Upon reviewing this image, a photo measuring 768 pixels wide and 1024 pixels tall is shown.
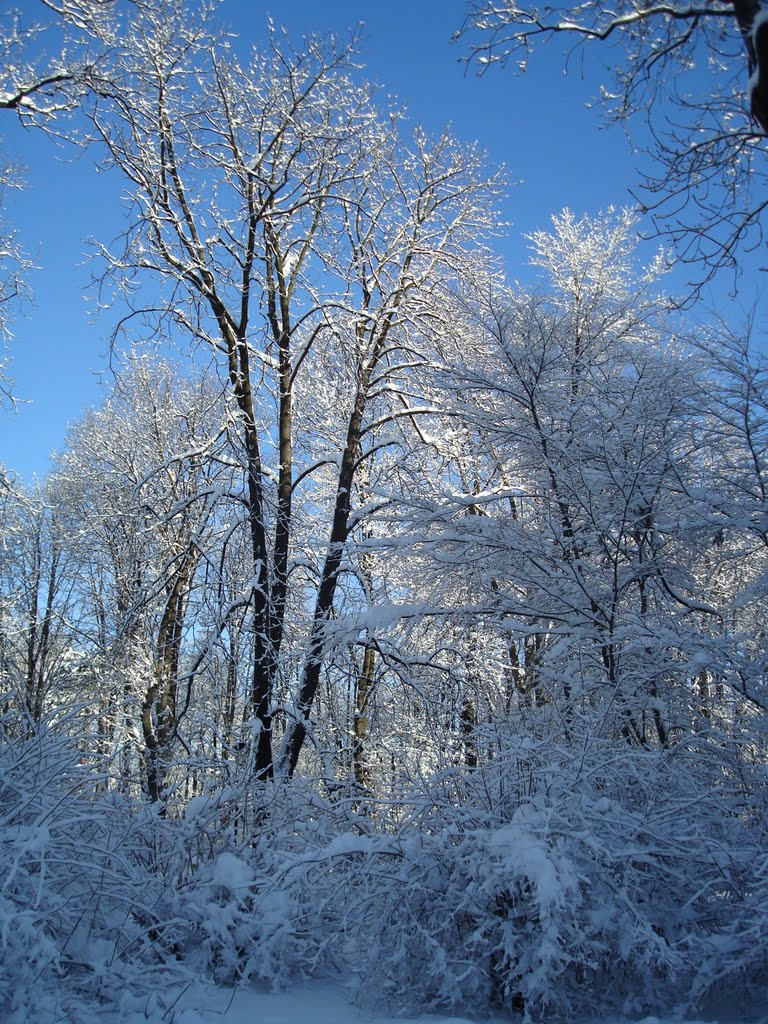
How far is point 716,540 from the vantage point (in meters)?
6.70

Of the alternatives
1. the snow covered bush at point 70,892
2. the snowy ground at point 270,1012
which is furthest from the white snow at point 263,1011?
the snow covered bush at point 70,892

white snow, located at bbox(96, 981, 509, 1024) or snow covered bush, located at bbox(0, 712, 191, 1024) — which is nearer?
snow covered bush, located at bbox(0, 712, 191, 1024)

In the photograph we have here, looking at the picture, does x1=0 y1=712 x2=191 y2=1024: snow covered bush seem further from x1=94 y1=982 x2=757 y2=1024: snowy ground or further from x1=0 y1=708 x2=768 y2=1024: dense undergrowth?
x1=94 y1=982 x2=757 y2=1024: snowy ground

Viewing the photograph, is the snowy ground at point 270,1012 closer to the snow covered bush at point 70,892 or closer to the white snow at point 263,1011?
the white snow at point 263,1011

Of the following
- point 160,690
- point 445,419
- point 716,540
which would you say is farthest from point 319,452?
point 716,540

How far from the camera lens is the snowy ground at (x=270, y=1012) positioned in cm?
330

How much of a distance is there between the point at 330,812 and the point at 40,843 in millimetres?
2215

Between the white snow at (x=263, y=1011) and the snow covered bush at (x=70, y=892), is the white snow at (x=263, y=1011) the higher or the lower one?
the lower one

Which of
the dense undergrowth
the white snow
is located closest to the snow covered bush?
the dense undergrowth

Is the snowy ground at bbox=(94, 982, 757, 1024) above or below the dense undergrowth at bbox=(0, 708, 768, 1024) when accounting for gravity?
below

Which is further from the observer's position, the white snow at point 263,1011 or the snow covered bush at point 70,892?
the white snow at point 263,1011

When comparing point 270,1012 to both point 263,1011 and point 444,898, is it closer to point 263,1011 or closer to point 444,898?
point 263,1011

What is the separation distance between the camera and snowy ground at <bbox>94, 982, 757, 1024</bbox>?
3303 millimetres

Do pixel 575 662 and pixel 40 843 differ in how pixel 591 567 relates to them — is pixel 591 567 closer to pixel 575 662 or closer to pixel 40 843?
pixel 575 662
